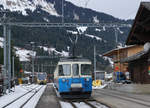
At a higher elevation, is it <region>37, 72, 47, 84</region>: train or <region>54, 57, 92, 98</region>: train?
<region>54, 57, 92, 98</region>: train

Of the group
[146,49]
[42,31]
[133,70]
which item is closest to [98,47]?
[42,31]

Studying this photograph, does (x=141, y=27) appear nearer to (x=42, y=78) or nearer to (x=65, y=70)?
(x=65, y=70)

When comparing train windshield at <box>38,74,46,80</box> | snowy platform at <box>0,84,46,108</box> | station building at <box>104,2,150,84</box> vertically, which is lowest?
snowy platform at <box>0,84,46,108</box>

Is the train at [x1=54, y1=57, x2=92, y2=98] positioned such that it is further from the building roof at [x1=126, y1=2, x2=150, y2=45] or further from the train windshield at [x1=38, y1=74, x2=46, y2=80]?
the train windshield at [x1=38, y1=74, x2=46, y2=80]

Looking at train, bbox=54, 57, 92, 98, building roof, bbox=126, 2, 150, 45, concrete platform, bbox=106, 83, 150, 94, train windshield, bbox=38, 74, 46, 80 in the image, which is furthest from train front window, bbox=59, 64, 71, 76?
train windshield, bbox=38, 74, 46, 80

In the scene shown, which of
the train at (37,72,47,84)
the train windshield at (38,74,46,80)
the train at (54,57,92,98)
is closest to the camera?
the train at (54,57,92,98)

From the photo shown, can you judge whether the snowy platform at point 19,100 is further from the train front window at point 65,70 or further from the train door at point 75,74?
the train door at point 75,74

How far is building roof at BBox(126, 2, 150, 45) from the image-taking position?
89.5ft

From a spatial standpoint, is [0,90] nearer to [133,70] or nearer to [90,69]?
[90,69]

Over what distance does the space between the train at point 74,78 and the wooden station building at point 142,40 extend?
272 inches

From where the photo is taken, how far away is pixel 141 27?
100.0 ft

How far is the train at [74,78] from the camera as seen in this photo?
71.4 ft

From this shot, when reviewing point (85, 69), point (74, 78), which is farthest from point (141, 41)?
point (74, 78)

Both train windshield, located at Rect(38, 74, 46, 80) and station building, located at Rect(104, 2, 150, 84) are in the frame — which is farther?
train windshield, located at Rect(38, 74, 46, 80)
